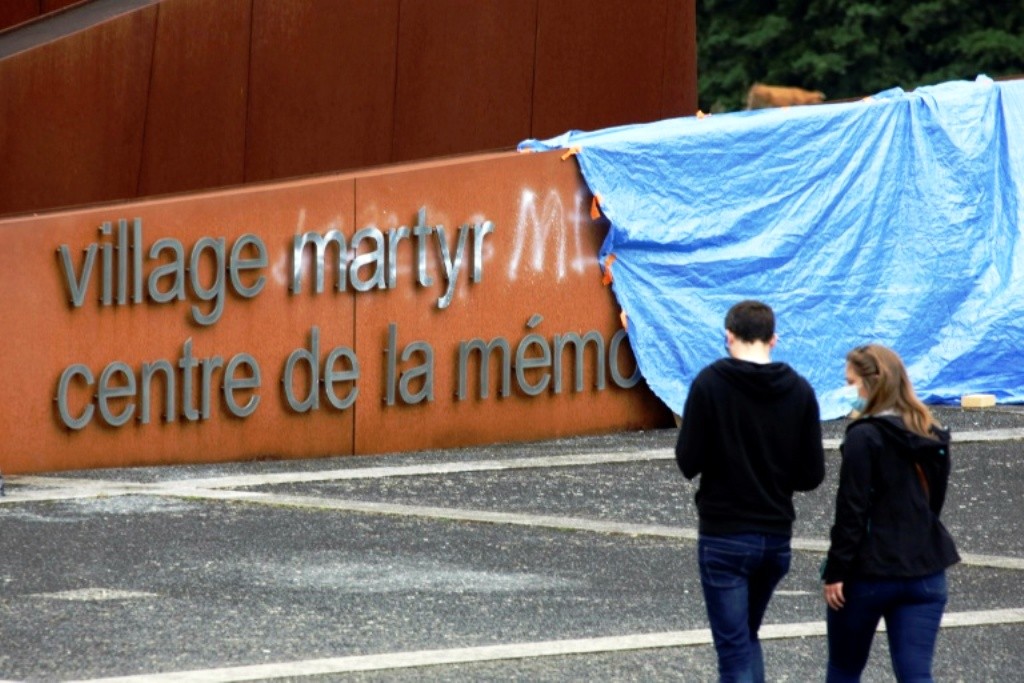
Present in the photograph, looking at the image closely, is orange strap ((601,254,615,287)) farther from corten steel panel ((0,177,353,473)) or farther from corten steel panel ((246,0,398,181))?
corten steel panel ((0,177,353,473))

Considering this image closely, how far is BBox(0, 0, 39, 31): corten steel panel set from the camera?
55.8ft

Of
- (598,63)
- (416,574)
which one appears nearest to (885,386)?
(416,574)

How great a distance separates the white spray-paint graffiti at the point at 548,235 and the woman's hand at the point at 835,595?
941 centimetres

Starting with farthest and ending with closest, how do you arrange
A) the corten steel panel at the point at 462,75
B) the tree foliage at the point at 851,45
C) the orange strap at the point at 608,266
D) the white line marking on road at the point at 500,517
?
the tree foliage at the point at 851,45, the corten steel panel at the point at 462,75, the orange strap at the point at 608,266, the white line marking on road at the point at 500,517

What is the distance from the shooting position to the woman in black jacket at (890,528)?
609cm

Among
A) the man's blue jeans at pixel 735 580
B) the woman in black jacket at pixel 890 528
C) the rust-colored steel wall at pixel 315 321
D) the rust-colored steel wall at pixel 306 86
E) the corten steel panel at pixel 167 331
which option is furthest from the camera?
the rust-colored steel wall at pixel 306 86

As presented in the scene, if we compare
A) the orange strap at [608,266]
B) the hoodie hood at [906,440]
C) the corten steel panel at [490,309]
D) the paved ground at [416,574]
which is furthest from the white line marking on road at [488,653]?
the orange strap at [608,266]

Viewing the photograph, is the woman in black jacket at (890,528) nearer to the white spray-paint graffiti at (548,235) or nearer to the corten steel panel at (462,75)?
the white spray-paint graffiti at (548,235)

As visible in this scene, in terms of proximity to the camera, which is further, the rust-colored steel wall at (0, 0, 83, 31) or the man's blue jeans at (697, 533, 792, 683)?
the rust-colored steel wall at (0, 0, 83, 31)

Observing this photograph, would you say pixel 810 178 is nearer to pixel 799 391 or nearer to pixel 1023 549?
pixel 1023 549

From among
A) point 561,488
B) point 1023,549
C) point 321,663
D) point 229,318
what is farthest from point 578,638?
point 229,318

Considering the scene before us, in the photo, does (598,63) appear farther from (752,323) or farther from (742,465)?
(742,465)

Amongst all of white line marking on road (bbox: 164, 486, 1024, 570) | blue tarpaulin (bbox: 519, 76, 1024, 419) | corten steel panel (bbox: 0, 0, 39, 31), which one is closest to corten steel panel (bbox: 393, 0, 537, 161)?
blue tarpaulin (bbox: 519, 76, 1024, 419)

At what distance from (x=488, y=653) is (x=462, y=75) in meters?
9.54
